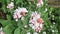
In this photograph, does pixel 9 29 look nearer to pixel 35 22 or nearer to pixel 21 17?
pixel 21 17

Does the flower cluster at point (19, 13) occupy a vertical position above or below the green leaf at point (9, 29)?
above

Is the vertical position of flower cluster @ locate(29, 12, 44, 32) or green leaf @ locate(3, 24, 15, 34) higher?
flower cluster @ locate(29, 12, 44, 32)

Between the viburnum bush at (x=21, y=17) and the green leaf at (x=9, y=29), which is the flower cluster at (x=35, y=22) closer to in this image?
the viburnum bush at (x=21, y=17)

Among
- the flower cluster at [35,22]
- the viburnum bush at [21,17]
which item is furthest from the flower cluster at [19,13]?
the flower cluster at [35,22]

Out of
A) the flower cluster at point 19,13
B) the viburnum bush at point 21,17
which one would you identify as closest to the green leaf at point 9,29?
the viburnum bush at point 21,17

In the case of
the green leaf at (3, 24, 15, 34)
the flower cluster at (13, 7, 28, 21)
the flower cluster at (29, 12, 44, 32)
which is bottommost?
the green leaf at (3, 24, 15, 34)

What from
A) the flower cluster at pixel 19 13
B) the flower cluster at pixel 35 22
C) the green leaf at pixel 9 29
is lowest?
the green leaf at pixel 9 29

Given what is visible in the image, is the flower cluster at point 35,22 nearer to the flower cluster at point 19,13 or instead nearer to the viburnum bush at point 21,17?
the viburnum bush at point 21,17

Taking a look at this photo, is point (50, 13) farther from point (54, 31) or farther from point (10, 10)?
point (10, 10)

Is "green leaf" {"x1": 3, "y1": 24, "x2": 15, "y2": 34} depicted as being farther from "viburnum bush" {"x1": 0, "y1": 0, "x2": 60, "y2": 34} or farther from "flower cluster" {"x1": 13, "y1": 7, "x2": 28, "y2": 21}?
"flower cluster" {"x1": 13, "y1": 7, "x2": 28, "y2": 21}

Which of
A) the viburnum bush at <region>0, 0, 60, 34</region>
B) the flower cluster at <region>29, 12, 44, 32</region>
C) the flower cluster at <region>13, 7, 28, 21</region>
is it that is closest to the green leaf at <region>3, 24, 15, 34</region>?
the viburnum bush at <region>0, 0, 60, 34</region>

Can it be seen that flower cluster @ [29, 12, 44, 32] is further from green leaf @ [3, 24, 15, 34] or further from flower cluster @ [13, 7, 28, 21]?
green leaf @ [3, 24, 15, 34]
